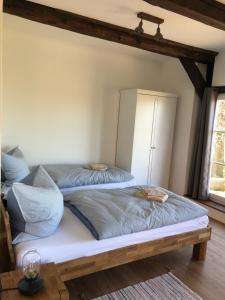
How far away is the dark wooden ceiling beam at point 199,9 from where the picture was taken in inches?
81.6

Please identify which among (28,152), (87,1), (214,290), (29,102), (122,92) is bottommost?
(214,290)

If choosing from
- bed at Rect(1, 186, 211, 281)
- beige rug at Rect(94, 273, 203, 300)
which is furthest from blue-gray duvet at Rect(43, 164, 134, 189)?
beige rug at Rect(94, 273, 203, 300)

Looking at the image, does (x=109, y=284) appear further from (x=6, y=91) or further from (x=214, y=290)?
(x=6, y=91)

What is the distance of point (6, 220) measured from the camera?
5.95ft

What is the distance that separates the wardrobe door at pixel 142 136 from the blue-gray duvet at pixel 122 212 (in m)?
1.20

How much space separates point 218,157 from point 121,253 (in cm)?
254

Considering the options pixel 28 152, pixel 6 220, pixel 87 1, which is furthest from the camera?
pixel 28 152

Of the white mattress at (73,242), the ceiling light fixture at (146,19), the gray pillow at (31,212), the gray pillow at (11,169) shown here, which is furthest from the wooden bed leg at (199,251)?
the ceiling light fixture at (146,19)

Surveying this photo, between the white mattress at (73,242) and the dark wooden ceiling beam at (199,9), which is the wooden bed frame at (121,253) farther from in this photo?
the dark wooden ceiling beam at (199,9)

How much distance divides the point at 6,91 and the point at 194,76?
2769 millimetres

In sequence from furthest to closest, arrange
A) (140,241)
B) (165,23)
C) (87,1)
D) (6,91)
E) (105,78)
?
1. (105,78)
2. (6,91)
3. (165,23)
4. (87,1)
5. (140,241)

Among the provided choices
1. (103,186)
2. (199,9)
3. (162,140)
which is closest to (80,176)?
(103,186)

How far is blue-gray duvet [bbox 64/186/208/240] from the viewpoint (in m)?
2.11

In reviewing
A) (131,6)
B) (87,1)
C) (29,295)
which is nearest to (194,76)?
(131,6)
